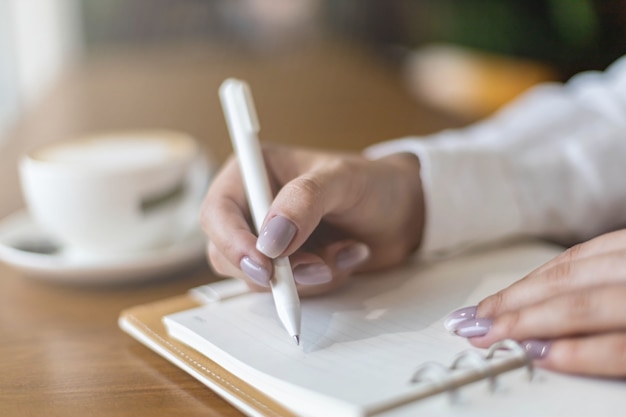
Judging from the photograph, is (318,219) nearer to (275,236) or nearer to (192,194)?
(275,236)

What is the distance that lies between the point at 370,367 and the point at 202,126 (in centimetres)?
Answer: 91

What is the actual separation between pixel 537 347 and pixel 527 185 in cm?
29

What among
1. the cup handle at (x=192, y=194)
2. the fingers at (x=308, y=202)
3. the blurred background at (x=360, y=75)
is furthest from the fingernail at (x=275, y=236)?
the blurred background at (x=360, y=75)

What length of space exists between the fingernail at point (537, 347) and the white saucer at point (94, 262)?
31 centimetres

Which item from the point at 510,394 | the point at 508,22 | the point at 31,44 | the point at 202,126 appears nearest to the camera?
the point at 510,394

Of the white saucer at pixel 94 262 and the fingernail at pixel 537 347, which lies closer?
the fingernail at pixel 537 347

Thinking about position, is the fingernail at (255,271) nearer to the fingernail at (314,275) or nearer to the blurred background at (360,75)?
the fingernail at (314,275)

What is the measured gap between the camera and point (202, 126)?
4.15 ft

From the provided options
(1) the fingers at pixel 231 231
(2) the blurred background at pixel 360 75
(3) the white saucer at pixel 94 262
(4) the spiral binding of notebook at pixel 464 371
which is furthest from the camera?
(2) the blurred background at pixel 360 75

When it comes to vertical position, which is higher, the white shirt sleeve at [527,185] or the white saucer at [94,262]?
the white shirt sleeve at [527,185]

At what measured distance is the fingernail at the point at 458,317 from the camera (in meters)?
0.45

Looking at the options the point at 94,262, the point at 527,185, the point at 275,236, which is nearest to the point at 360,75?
the point at 527,185

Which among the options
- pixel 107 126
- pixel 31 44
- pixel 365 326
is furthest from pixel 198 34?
pixel 365 326

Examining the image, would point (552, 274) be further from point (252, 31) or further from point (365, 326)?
point (252, 31)
